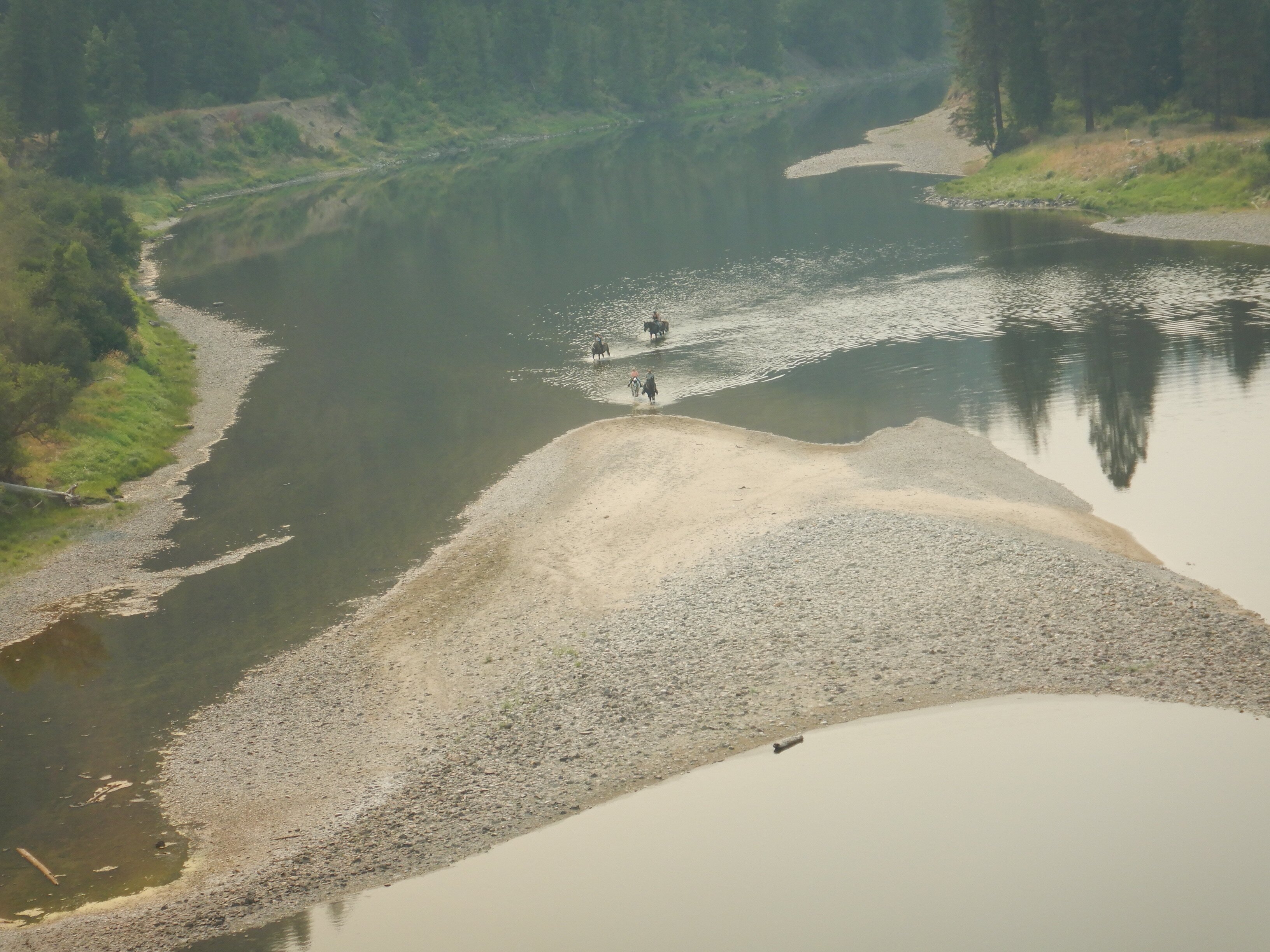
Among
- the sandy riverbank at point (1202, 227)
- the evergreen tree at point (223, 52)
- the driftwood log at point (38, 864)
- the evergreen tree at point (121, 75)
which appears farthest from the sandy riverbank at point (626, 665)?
the evergreen tree at point (223, 52)

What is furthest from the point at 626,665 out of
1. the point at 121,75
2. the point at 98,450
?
the point at 121,75

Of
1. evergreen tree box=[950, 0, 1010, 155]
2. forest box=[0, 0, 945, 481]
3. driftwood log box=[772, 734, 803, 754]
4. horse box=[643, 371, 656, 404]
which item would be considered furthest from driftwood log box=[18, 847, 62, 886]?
evergreen tree box=[950, 0, 1010, 155]

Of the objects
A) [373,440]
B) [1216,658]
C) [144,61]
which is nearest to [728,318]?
[373,440]

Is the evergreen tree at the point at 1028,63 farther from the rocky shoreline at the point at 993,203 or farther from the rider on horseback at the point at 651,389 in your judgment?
the rider on horseback at the point at 651,389

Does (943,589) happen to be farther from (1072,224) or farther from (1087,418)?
(1072,224)

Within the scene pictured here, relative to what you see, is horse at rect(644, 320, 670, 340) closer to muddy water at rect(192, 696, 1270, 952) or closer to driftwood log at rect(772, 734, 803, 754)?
muddy water at rect(192, 696, 1270, 952)

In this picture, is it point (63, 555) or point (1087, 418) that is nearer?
point (63, 555)
